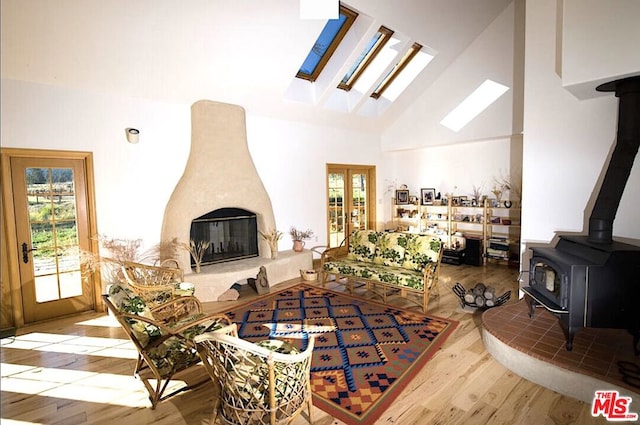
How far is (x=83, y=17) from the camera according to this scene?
11.4ft

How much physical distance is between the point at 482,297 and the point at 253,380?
3.26 meters

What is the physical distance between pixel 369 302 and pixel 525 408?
92.1 inches

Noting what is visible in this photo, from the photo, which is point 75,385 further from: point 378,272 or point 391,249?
point 391,249

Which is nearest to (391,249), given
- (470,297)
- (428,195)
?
A: (470,297)

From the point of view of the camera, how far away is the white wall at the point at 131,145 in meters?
3.95

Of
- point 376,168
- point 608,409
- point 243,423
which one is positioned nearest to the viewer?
point 243,423

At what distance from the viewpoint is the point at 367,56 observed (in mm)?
5980

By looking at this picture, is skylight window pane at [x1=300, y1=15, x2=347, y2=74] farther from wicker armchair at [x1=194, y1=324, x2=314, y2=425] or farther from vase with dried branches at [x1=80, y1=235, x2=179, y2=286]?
wicker armchair at [x1=194, y1=324, x2=314, y2=425]

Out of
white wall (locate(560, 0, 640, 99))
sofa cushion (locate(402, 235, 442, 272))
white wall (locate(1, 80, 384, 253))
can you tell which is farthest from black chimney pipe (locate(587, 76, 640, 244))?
white wall (locate(1, 80, 384, 253))

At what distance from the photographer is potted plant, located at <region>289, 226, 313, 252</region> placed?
6.35m

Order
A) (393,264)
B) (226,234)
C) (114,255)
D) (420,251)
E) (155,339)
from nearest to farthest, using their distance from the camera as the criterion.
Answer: (155,339), (114,255), (420,251), (393,264), (226,234)

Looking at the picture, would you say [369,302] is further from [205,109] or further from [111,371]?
[205,109]

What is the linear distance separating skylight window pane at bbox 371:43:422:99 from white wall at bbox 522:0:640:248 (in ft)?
7.90

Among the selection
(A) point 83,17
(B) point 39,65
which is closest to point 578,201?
(A) point 83,17
